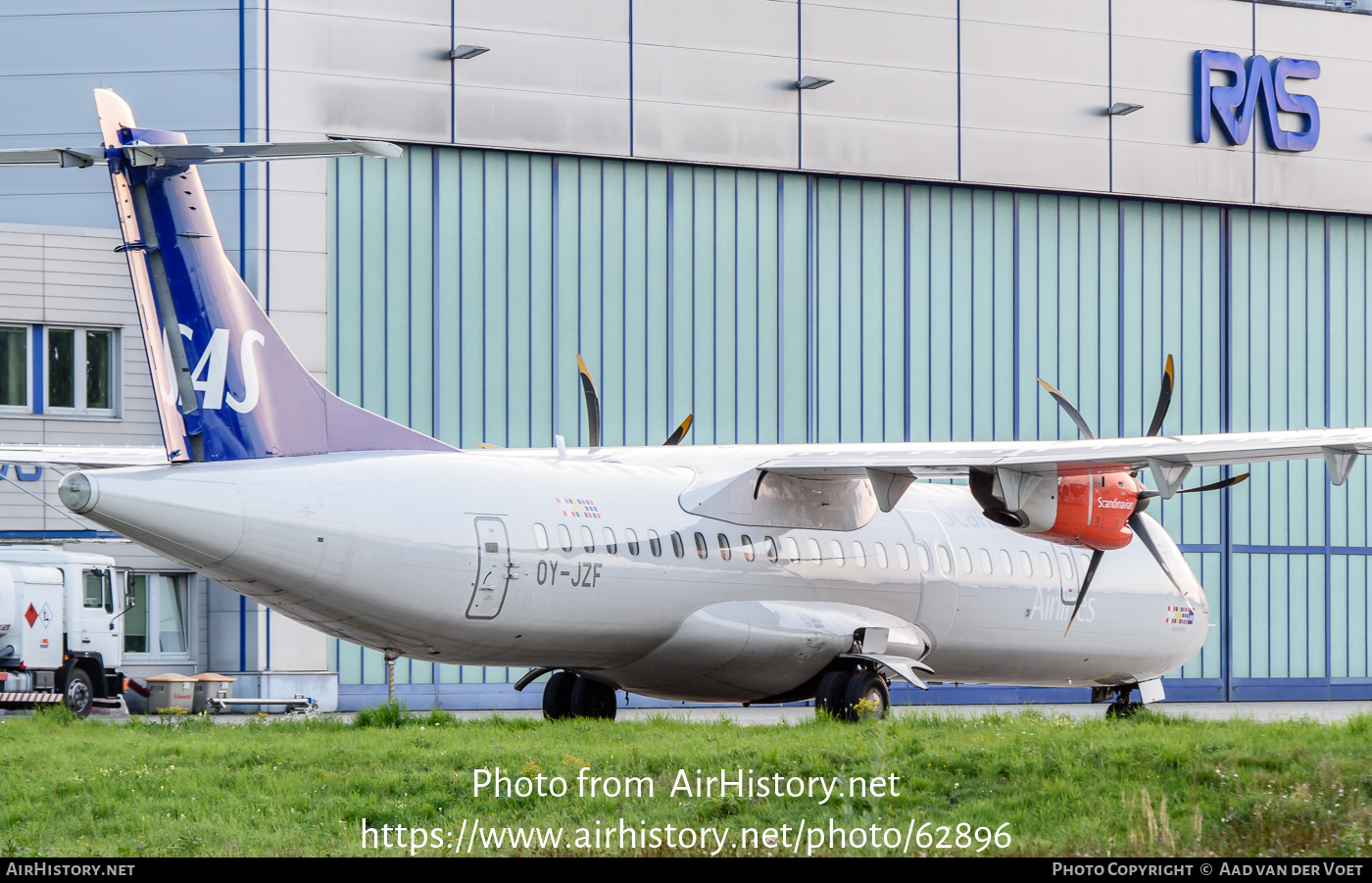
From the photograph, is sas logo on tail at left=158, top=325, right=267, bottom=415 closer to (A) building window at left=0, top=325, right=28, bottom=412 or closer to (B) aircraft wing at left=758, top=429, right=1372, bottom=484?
(B) aircraft wing at left=758, top=429, right=1372, bottom=484

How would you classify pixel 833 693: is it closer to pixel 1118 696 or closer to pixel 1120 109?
pixel 1118 696

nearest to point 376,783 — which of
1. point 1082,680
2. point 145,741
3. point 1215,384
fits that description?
point 145,741

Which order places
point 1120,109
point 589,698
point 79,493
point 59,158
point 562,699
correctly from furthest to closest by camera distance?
point 1120,109 → point 562,699 → point 589,698 → point 59,158 → point 79,493

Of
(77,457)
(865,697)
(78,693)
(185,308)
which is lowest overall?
(78,693)

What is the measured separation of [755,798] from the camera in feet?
40.7

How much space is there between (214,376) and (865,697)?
805 cm

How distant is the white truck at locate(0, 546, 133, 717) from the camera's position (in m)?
24.1

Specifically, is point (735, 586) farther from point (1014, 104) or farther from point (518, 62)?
point (1014, 104)

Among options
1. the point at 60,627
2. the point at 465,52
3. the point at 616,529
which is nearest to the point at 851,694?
the point at 616,529

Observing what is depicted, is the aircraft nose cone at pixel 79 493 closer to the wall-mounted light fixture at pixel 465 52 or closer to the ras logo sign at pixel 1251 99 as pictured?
the wall-mounted light fixture at pixel 465 52

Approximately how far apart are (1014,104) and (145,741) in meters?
23.0

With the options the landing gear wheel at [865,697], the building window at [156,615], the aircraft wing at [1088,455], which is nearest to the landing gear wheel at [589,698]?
the landing gear wheel at [865,697]

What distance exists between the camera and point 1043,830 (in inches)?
438

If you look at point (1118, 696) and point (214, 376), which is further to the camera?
point (1118, 696)
